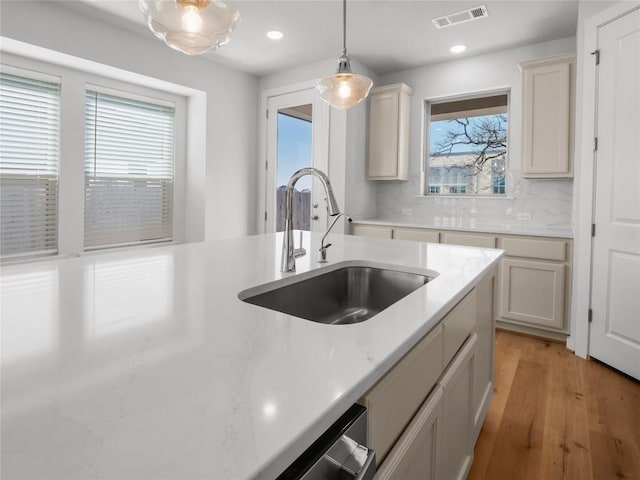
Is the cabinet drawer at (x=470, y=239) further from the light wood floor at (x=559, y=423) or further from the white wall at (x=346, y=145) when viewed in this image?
the white wall at (x=346, y=145)

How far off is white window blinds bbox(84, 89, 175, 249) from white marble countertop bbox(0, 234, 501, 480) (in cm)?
274

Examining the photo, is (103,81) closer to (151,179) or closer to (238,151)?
(151,179)

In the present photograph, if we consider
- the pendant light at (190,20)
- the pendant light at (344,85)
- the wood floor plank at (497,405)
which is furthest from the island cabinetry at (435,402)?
the pendant light at (190,20)

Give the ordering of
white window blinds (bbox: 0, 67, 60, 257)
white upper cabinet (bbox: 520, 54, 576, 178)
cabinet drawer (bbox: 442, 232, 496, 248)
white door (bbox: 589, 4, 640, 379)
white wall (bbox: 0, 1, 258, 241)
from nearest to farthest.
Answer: white door (bbox: 589, 4, 640, 379)
white wall (bbox: 0, 1, 258, 241)
white window blinds (bbox: 0, 67, 60, 257)
white upper cabinet (bbox: 520, 54, 576, 178)
cabinet drawer (bbox: 442, 232, 496, 248)

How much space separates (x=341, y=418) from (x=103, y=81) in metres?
4.00

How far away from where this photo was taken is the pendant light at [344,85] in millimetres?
2145

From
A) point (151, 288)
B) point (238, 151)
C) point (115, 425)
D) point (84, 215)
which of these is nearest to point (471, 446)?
point (151, 288)

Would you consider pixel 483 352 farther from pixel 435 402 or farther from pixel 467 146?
pixel 467 146

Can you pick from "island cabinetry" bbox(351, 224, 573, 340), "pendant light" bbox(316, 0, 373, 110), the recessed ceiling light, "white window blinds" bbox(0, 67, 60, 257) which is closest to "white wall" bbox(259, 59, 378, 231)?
the recessed ceiling light

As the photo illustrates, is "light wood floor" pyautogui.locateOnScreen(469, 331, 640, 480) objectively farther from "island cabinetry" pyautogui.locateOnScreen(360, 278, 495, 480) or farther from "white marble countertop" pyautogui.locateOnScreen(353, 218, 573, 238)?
"white marble countertop" pyautogui.locateOnScreen(353, 218, 573, 238)

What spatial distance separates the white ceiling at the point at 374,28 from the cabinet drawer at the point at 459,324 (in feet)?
8.25

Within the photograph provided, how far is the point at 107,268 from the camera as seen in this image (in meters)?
1.38

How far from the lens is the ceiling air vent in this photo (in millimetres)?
3051

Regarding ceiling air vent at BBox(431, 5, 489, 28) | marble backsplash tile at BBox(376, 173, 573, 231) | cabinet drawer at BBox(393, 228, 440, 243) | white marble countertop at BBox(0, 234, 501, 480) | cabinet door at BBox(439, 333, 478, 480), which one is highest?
ceiling air vent at BBox(431, 5, 489, 28)
